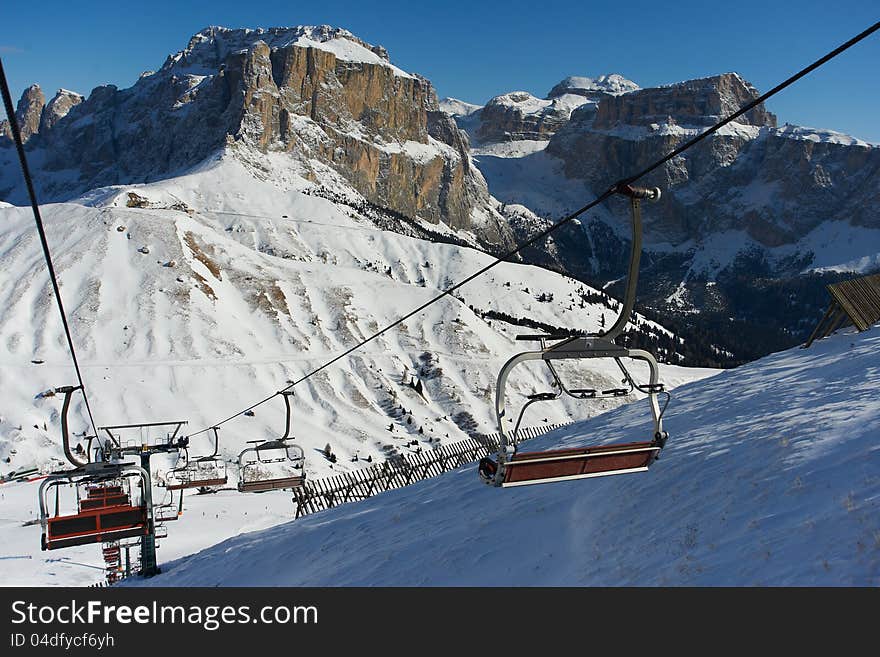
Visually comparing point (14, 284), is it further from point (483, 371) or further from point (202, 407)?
point (483, 371)

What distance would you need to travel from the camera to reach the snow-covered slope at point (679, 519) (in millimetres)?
8234

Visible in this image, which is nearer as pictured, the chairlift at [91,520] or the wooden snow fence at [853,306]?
the chairlift at [91,520]

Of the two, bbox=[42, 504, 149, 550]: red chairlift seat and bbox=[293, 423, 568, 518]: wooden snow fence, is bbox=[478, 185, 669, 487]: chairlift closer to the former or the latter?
bbox=[42, 504, 149, 550]: red chairlift seat

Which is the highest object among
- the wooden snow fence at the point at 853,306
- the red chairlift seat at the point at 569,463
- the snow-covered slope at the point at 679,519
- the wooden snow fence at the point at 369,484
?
the wooden snow fence at the point at 853,306

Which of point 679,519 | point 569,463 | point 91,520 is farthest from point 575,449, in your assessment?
point 91,520

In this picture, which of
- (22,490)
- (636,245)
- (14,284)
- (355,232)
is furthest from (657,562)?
(355,232)

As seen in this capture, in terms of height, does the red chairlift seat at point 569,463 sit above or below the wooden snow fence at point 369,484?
above

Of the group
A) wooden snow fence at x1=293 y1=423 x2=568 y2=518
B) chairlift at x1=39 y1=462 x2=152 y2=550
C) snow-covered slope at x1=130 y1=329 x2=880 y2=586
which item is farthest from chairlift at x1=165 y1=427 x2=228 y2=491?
wooden snow fence at x1=293 y1=423 x2=568 y2=518

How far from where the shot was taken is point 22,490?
41219 mm

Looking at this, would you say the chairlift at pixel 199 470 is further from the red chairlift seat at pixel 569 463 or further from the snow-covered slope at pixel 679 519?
the red chairlift seat at pixel 569 463

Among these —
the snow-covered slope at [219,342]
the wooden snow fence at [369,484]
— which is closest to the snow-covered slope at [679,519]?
the wooden snow fence at [369,484]

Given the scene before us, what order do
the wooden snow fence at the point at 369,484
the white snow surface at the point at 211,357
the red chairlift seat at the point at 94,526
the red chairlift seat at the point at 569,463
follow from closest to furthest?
the red chairlift seat at the point at 569,463
the red chairlift seat at the point at 94,526
the wooden snow fence at the point at 369,484
the white snow surface at the point at 211,357

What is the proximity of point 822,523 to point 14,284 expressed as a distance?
274 ft

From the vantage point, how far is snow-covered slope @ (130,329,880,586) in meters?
8.23
